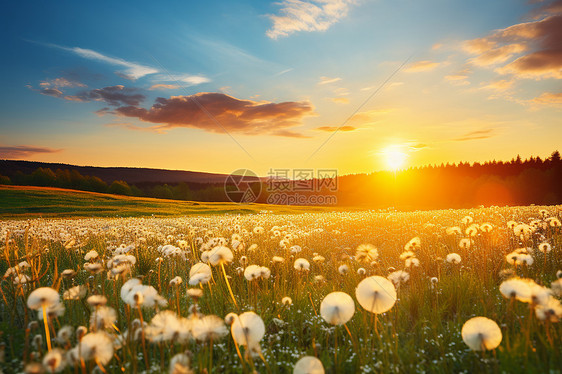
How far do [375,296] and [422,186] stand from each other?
112059mm

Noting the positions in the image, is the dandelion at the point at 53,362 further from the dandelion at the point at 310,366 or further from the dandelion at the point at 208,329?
the dandelion at the point at 310,366

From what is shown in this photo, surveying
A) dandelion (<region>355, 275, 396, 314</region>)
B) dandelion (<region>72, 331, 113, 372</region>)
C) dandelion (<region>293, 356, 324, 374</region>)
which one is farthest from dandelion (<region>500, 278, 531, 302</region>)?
dandelion (<region>72, 331, 113, 372</region>)

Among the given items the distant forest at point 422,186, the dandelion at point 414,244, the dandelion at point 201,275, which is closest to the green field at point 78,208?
the dandelion at point 414,244

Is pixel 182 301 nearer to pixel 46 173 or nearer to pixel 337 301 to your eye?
pixel 337 301

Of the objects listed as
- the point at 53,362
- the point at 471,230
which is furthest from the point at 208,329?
the point at 471,230

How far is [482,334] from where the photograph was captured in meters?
2.19

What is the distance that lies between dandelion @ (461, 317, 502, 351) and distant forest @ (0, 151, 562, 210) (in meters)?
67.7

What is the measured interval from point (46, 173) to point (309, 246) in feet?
333

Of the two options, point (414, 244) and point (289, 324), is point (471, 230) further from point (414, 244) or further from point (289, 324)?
point (289, 324)

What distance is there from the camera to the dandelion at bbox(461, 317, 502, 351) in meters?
2.17

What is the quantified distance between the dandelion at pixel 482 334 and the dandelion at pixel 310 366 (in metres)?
1.04

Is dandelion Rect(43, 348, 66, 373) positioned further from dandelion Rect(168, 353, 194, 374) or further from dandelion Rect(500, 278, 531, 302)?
dandelion Rect(500, 278, 531, 302)

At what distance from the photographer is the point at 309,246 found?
764 cm

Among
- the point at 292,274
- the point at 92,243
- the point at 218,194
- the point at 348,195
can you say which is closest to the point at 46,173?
the point at 218,194
